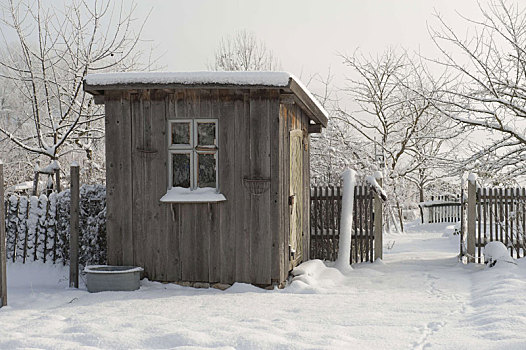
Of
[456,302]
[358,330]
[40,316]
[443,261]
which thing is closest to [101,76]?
[40,316]

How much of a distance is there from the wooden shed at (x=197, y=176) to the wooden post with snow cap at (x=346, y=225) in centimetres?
207

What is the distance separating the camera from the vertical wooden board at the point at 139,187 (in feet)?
26.8

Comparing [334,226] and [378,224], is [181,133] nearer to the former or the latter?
[334,226]

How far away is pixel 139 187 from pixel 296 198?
107 inches

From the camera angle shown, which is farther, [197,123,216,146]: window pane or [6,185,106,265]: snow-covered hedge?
[6,185,106,265]: snow-covered hedge

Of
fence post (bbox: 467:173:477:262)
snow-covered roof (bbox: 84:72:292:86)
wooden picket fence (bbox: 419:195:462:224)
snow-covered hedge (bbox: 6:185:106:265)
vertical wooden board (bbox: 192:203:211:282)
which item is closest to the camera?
snow-covered roof (bbox: 84:72:292:86)

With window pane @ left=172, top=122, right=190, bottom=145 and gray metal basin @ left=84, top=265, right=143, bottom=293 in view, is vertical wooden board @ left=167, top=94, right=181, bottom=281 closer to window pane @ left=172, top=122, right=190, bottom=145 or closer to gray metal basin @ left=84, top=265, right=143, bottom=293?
window pane @ left=172, top=122, right=190, bottom=145

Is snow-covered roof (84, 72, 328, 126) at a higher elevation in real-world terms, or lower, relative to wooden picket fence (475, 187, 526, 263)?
higher

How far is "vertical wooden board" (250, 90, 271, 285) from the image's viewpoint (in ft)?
25.9

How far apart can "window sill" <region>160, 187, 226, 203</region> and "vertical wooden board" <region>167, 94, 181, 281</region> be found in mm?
144

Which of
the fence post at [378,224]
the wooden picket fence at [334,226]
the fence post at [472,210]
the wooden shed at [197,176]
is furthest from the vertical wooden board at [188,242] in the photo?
the fence post at [472,210]

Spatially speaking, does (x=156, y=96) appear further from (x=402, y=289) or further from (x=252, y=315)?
(x=402, y=289)

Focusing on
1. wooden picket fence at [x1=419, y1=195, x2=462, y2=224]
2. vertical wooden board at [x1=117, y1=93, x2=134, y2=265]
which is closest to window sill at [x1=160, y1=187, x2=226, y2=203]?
vertical wooden board at [x1=117, y1=93, x2=134, y2=265]

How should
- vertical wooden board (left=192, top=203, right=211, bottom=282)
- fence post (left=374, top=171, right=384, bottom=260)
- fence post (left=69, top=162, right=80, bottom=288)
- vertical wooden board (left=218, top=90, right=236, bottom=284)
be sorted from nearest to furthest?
vertical wooden board (left=218, top=90, right=236, bottom=284), vertical wooden board (left=192, top=203, right=211, bottom=282), fence post (left=69, top=162, right=80, bottom=288), fence post (left=374, top=171, right=384, bottom=260)
